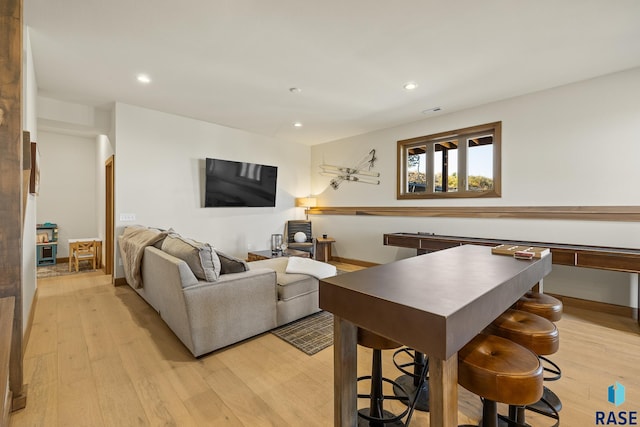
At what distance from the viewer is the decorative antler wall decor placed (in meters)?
5.48

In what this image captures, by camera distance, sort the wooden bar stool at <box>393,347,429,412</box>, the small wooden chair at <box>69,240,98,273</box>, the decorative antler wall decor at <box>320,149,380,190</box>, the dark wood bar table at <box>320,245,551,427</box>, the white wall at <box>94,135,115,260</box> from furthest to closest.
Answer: the decorative antler wall decor at <box>320,149,380,190</box>
the small wooden chair at <box>69,240,98,273</box>
the white wall at <box>94,135,115,260</box>
the wooden bar stool at <box>393,347,429,412</box>
the dark wood bar table at <box>320,245,551,427</box>

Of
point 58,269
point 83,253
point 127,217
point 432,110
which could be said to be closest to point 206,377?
point 127,217

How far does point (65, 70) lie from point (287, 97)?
250cm

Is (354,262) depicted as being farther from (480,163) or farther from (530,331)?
(530,331)

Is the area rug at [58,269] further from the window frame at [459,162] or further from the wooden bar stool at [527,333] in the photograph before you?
the wooden bar stool at [527,333]

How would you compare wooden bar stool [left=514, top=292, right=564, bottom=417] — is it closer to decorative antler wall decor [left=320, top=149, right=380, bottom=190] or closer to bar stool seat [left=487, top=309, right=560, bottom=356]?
bar stool seat [left=487, top=309, right=560, bottom=356]

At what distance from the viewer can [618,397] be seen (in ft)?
5.84

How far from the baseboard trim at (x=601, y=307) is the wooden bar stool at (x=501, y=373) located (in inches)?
122

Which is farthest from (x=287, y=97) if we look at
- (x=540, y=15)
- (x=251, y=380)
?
(x=251, y=380)

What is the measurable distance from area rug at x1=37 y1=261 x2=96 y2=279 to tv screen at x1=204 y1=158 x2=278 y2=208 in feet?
8.64

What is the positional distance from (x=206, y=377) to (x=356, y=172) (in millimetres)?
4510

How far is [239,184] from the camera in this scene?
5312 millimetres

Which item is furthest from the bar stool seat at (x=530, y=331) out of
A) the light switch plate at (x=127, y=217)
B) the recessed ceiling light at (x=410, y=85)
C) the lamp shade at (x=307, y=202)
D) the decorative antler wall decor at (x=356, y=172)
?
the lamp shade at (x=307, y=202)

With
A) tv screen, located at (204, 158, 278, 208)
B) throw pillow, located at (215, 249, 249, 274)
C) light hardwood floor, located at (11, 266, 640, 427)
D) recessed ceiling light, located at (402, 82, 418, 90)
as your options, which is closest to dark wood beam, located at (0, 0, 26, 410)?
light hardwood floor, located at (11, 266, 640, 427)
